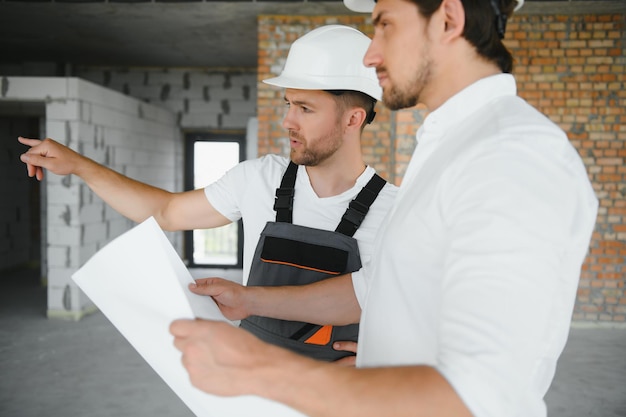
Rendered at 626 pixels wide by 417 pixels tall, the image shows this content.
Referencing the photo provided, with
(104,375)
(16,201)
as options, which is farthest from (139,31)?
(104,375)

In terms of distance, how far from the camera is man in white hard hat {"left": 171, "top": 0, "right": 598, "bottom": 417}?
1.79 feet

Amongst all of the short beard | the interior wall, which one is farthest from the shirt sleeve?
the interior wall

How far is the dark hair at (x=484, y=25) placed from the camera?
75cm

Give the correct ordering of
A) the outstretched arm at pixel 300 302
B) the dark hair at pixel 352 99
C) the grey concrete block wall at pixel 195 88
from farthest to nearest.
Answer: the grey concrete block wall at pixel 195 88
the dark hair at pixel 352 99
the outstretched arm at pixel 300 302

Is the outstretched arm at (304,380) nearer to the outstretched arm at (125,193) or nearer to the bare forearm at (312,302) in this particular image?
the bare forearm at (312,302)

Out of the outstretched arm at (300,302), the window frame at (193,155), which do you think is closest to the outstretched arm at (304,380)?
the outstretched arm at (300,302)

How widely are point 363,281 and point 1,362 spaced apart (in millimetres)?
3971

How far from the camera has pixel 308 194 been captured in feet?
5.26

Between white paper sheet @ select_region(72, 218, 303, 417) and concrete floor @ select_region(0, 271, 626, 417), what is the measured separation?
9.13 ft

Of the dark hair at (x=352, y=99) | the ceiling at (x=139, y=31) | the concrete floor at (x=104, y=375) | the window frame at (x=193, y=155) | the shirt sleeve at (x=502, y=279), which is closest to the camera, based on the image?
the shirt sleeve at (x=502, y=279)

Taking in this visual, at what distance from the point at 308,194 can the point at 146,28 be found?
5237mm

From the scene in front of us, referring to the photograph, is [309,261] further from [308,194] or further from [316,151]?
[316,151]

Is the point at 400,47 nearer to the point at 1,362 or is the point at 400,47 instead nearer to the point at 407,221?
the point at 407,221

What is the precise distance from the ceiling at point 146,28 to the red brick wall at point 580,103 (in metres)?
0.16
